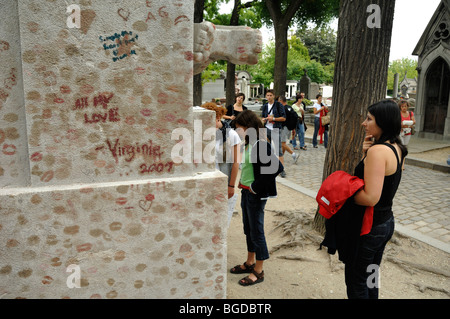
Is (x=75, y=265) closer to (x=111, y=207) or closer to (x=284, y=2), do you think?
(x=111, y=207)

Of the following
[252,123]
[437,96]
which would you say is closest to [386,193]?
[252,123]

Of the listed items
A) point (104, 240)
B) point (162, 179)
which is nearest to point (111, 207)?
point (104, 240)

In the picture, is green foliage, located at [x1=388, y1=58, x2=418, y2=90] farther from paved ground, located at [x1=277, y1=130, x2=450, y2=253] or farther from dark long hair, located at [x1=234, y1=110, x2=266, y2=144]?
dark long hair, located at [x1=234, y1=110, x2=266, y2=144]

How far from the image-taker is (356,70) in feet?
15.2

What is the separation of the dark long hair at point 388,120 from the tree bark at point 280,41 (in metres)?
11.9

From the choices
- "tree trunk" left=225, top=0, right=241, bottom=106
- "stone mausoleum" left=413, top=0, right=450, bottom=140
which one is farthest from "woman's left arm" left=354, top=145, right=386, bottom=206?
"tree trunk" left=225, top=0, right=241, bottom=106

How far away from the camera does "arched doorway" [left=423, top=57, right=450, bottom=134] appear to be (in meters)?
14.2

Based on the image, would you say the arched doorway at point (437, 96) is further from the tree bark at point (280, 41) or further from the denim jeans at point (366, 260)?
the denim jeans at point (366, 260)

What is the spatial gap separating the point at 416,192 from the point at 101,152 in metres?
6.89

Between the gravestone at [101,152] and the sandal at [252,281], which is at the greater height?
the gravestone at [101,152]

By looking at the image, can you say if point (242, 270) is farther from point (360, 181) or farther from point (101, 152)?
point (101, 152)

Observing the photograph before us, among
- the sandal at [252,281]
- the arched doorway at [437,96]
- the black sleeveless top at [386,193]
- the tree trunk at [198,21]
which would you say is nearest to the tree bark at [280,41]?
the tree trunk at [198,21]

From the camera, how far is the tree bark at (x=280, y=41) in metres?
14.3

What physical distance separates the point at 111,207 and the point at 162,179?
17.3 inches
